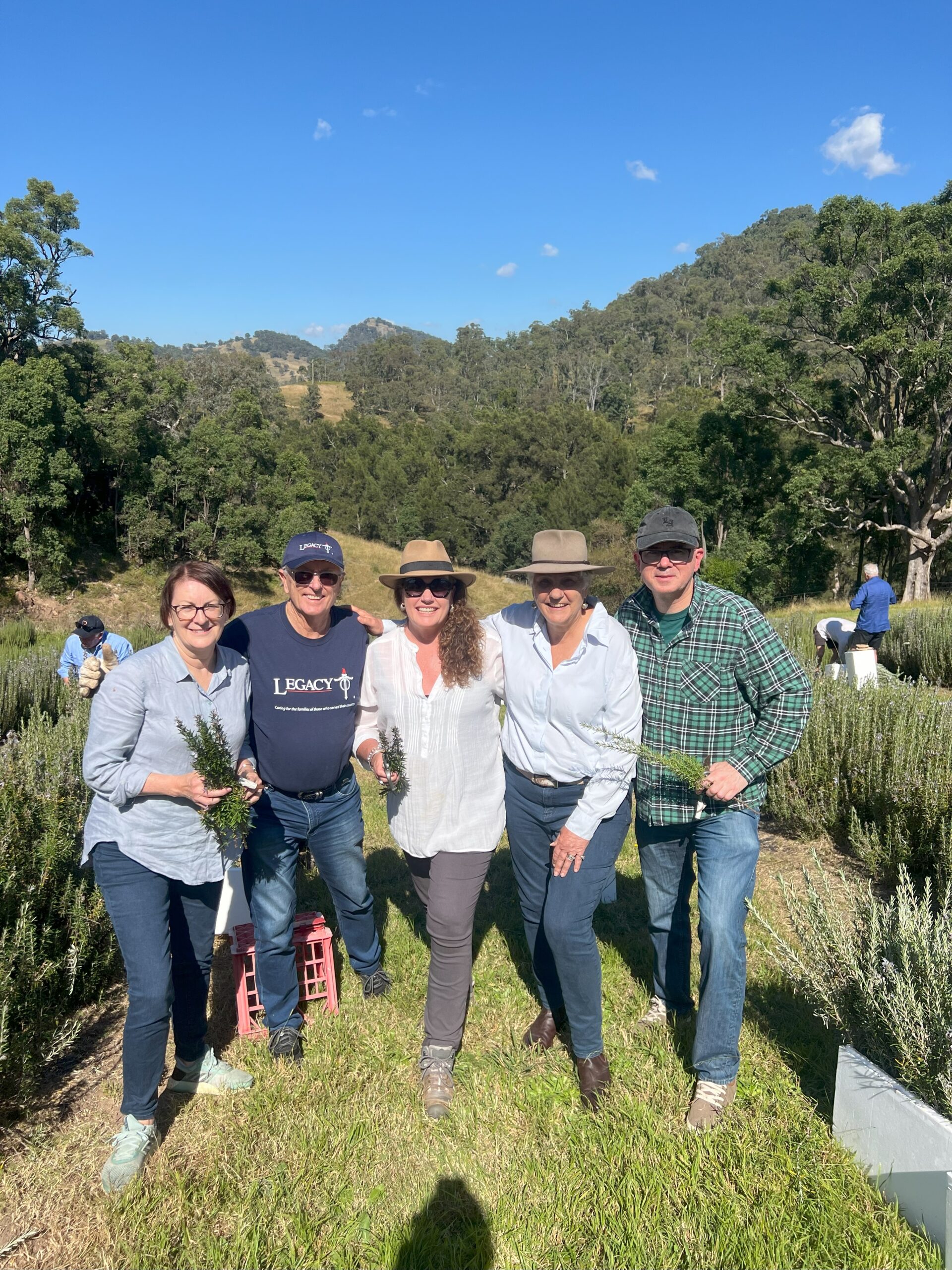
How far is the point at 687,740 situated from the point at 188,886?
1975 millimetres

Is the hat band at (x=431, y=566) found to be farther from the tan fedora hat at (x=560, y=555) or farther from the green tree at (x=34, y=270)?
the green tree at (x=34, y=270)

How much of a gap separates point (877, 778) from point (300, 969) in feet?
13.0

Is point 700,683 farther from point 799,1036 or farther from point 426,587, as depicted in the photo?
point 799,1036

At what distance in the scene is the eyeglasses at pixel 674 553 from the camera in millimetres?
2941

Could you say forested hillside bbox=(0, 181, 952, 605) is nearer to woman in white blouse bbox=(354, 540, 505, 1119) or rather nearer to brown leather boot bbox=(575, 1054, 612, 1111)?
woman in white blouse bbox=(354, 540, 505, 1119)

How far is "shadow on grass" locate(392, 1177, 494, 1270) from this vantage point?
96.1 inches

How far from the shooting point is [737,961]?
2.87m

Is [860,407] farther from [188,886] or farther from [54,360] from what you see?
[188,886]

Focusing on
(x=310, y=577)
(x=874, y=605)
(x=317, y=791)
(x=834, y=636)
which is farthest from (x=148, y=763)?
(x=874, y=605)

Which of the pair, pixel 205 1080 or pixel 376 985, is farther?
pixel 376 985

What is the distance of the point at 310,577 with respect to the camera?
328 cm

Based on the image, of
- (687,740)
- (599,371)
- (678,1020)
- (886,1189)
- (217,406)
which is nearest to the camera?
(886,1189)

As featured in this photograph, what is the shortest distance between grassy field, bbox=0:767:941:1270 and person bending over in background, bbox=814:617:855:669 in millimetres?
8364

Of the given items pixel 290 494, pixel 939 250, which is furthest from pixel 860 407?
pixel 290 494
